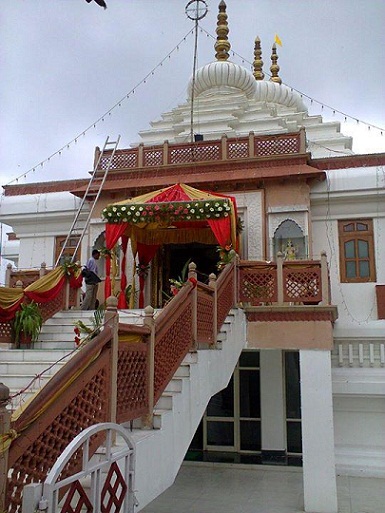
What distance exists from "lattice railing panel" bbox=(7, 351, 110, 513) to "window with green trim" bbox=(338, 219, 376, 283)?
7.92 m

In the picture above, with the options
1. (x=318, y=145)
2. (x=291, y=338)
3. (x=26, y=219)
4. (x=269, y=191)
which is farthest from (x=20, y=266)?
(x=318, y=145)

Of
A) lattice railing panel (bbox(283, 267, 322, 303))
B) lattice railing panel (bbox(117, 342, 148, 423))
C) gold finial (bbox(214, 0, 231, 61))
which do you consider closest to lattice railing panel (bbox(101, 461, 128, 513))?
lattice railing panel (bbox(117, 342, 148, 423))

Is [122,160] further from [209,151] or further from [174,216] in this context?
[174,216]

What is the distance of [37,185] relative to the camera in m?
13.7

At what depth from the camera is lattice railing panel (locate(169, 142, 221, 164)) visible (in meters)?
11.9

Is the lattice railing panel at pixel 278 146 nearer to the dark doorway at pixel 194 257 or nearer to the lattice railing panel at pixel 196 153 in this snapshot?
the lattice railing panel at pixel 196 153

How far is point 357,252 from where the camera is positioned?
1128cm

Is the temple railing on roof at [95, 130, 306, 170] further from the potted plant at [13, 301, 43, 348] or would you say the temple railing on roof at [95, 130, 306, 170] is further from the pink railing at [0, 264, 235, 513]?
the pink railing at [0, 264, 235, 513]

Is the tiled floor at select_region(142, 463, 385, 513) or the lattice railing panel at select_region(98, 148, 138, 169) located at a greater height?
the lattice railing panel at select_region(98, 148, 138, 169)

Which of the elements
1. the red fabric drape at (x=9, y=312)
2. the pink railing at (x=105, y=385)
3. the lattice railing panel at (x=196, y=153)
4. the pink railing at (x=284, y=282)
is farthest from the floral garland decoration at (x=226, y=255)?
the red fabric drape at (x=9, y=312)

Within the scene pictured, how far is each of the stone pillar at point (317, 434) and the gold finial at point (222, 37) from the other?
1263cm

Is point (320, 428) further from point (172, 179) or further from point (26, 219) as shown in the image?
point (26, 219)

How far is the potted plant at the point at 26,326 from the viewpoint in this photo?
816 centimetres

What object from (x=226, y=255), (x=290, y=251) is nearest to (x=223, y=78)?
(x=290, y=251)
